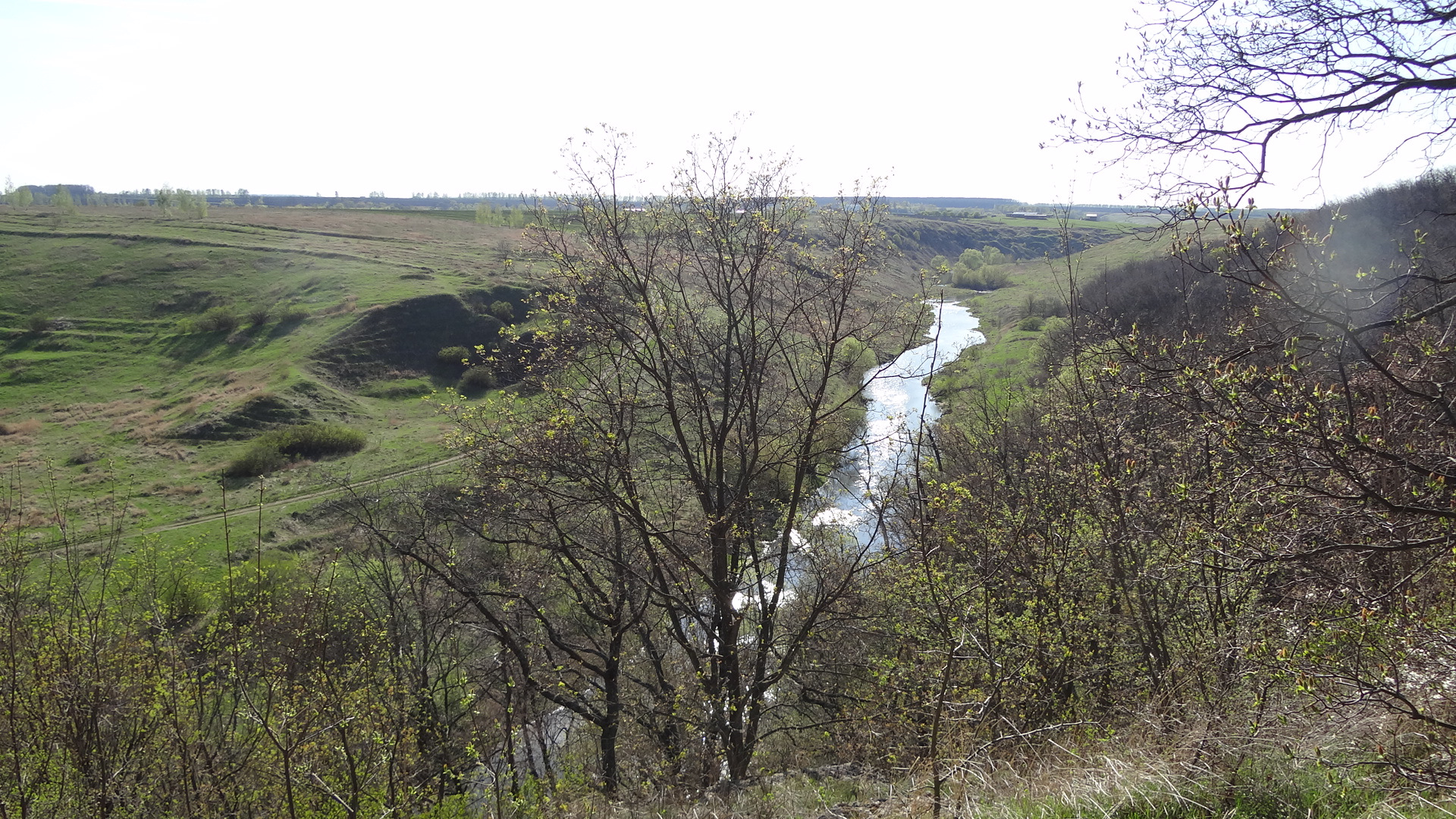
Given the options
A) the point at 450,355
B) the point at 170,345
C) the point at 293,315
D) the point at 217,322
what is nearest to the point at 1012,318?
the point at 450,355

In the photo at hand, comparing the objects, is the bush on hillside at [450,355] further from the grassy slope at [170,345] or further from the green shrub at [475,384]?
the grassy slope at [170,345]

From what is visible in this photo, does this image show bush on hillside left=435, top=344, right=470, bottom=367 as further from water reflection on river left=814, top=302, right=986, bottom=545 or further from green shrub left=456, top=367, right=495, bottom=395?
water reflection on river left=814, top=302, right=986, bottom=545

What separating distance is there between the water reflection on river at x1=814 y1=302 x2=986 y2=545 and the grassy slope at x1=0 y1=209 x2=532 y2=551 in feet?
35.4

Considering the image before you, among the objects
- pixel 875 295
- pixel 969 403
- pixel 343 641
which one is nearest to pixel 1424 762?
pixel 875 295

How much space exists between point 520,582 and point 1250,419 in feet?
33.9

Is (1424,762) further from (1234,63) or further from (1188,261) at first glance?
(1234,63)

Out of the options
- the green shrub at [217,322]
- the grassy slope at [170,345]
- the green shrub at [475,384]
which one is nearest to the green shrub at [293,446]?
the grassy slope at [170,345]

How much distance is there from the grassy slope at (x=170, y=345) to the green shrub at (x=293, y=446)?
0.99 meters

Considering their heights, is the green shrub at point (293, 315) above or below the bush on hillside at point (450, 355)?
above

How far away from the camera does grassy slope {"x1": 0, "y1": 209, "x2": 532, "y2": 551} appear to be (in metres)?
35.2

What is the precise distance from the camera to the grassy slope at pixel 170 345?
3522 cm

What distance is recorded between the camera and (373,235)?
3853 inches

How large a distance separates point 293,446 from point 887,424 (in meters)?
32.3

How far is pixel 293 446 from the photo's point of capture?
40.1 metres
